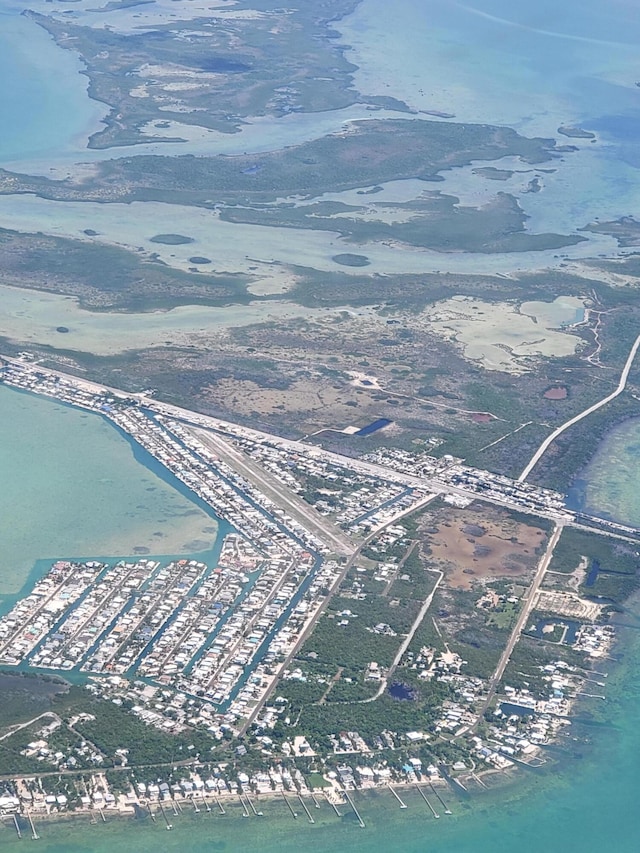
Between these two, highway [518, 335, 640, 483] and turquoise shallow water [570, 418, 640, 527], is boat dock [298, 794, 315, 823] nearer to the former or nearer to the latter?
turquoise shallow water [570, 418, 640, 527]

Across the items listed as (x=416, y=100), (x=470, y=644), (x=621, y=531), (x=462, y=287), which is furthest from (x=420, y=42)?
(x=470, y=644)

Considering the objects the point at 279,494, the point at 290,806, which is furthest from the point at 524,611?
the point at 290,806

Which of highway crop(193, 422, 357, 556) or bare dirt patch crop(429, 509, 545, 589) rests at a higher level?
bare dirt patch crop(429, 509, 545, 589)

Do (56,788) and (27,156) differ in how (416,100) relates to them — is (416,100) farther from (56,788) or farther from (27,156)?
(56,788)

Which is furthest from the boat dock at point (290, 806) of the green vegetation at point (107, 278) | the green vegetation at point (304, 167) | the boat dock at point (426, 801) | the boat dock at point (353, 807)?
the green vegetation at point (304, 167)

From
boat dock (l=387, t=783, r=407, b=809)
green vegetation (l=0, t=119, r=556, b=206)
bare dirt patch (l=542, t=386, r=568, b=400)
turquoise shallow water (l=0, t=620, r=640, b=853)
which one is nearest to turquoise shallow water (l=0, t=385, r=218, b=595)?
turquoise shallow water (l=0, t=620, r=640, b=853)

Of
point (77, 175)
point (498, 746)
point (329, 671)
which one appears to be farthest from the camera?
point (77, 175)
